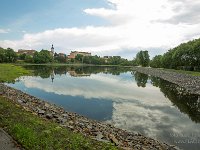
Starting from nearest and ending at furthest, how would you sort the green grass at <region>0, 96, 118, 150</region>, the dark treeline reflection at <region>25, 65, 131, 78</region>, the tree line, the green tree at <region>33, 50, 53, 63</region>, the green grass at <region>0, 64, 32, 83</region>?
the green grass at <region>0, 96, 118, 150</region> → the green grass at <region>0, 64, 32, 83</region> → the dark treeline reflection at <region>25, 65, 131, 78</region> → the tree line → the green tree at <region>33, 50, 53, 63</region>

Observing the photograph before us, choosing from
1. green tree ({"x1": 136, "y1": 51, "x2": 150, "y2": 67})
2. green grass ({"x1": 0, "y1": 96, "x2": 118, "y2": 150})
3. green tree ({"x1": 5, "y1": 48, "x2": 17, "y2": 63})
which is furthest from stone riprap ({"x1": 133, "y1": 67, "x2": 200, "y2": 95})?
green tree ({"x1": 5, "y1": 48, "x2": 17, "y2": 63})

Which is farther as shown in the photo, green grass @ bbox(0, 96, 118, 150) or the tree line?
the tree line

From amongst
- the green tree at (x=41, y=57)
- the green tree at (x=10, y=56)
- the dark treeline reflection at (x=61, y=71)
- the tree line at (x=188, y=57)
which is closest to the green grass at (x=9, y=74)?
the dark treeline reflection at (x=61, y=71)

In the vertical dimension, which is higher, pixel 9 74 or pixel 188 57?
pixel 188 57

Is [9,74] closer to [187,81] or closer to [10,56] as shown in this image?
[187,81]

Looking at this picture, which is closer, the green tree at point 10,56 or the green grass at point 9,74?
the green grass at point 9,74

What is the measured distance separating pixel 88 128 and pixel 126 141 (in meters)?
3.18

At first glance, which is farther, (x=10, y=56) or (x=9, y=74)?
(x=10, y=56)

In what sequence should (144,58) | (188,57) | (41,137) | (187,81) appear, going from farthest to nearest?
(144,58) → (188,57) → (187,81) → (41,137)

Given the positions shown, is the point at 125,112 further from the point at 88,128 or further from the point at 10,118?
the point at 10,118

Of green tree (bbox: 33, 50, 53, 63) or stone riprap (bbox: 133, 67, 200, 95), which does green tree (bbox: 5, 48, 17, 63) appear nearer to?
green tree (bbox: 33, 50, 53, 63)

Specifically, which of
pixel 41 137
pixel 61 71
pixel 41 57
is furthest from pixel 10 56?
pixel 41 137

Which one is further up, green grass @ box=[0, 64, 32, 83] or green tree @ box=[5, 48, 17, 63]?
green tree @ box=[5, 48, 17, 63]

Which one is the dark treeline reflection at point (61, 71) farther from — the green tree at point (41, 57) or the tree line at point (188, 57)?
the green tree at point (41, 57)
